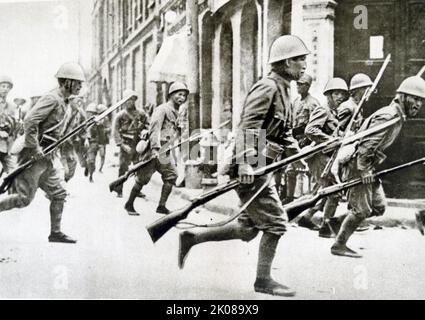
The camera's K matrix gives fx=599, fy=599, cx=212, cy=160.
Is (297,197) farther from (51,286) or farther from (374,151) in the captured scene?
(51,286)

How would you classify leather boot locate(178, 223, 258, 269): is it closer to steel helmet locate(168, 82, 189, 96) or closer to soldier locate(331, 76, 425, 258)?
soldier locate(331, 76, 425, 258)

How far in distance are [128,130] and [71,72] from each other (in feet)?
3.21

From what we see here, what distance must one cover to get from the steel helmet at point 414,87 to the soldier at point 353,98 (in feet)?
1.04

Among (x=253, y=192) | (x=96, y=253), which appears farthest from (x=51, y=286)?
(x=253, y=192)

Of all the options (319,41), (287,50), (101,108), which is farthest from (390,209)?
(101,108)

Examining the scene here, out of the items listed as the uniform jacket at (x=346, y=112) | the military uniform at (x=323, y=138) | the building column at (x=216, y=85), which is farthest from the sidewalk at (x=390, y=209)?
the building column at (x=216, y=85)

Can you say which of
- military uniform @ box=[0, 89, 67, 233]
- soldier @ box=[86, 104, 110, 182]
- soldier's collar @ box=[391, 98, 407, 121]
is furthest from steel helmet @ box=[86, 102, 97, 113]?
soldier's collar @ box=[391, 98, 407, 121]

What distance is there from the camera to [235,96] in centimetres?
646

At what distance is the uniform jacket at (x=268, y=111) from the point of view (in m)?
4.98

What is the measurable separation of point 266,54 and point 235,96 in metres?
0.63

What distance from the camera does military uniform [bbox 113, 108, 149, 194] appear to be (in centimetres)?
674

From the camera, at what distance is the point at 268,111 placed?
5.02 metres

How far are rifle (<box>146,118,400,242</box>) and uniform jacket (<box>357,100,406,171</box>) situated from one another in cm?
4
